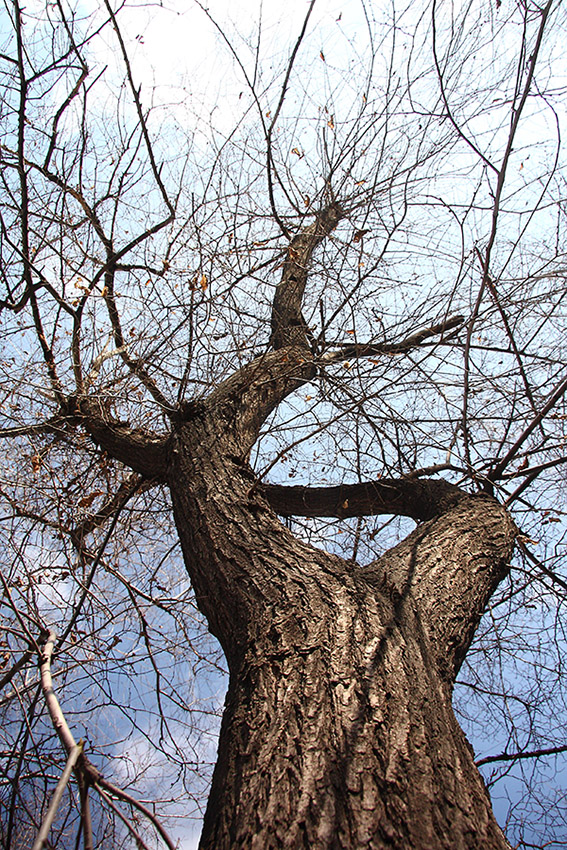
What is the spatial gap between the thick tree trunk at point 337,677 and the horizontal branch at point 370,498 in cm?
40

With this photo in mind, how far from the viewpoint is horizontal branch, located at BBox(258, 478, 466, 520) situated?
2.49 m

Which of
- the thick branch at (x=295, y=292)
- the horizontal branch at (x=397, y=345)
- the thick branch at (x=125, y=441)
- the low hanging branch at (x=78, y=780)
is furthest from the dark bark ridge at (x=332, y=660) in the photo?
the thick branch at (x=295, y=292)

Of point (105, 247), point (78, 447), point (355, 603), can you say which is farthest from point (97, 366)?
point (355, 603)

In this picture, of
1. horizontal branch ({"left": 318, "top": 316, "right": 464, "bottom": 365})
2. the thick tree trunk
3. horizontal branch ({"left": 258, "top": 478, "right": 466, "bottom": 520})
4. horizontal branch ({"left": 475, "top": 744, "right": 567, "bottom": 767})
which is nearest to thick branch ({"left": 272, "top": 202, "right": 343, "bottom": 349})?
horizontal branch ({"left": 318, "top": 316, "right": 464, "bottom": 365})

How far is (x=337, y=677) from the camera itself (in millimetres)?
1197

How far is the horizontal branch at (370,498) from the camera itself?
2.49m

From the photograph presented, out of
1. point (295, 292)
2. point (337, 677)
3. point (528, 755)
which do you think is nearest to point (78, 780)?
point (337, 677)

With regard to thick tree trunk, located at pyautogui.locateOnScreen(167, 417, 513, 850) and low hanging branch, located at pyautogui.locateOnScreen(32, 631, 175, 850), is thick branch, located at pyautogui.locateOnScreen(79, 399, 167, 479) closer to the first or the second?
thick tree trunk, located at pyautogui.locateOnScreen(167, 417, 513, 850)

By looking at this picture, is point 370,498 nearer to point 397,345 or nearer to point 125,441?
point 397,345

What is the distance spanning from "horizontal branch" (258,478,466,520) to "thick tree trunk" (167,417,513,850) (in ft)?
1.31

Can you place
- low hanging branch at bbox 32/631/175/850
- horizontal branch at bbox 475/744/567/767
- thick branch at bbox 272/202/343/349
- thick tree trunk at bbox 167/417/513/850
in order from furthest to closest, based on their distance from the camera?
thick branch at bbox 272/202/343/349 < horizontal branch at bbox 475/744/567/767 < thick tree trunk at bbox 167/417/513/850 < low hanging branch at bbox 32/631/175/850

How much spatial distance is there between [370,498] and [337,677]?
5.45 feet

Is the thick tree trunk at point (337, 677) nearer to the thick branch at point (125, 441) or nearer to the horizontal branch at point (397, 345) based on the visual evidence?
the thick branch at point (125, 441)

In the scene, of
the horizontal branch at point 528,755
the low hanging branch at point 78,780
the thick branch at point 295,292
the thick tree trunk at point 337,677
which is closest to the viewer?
the low hanging branch at point 78,780
